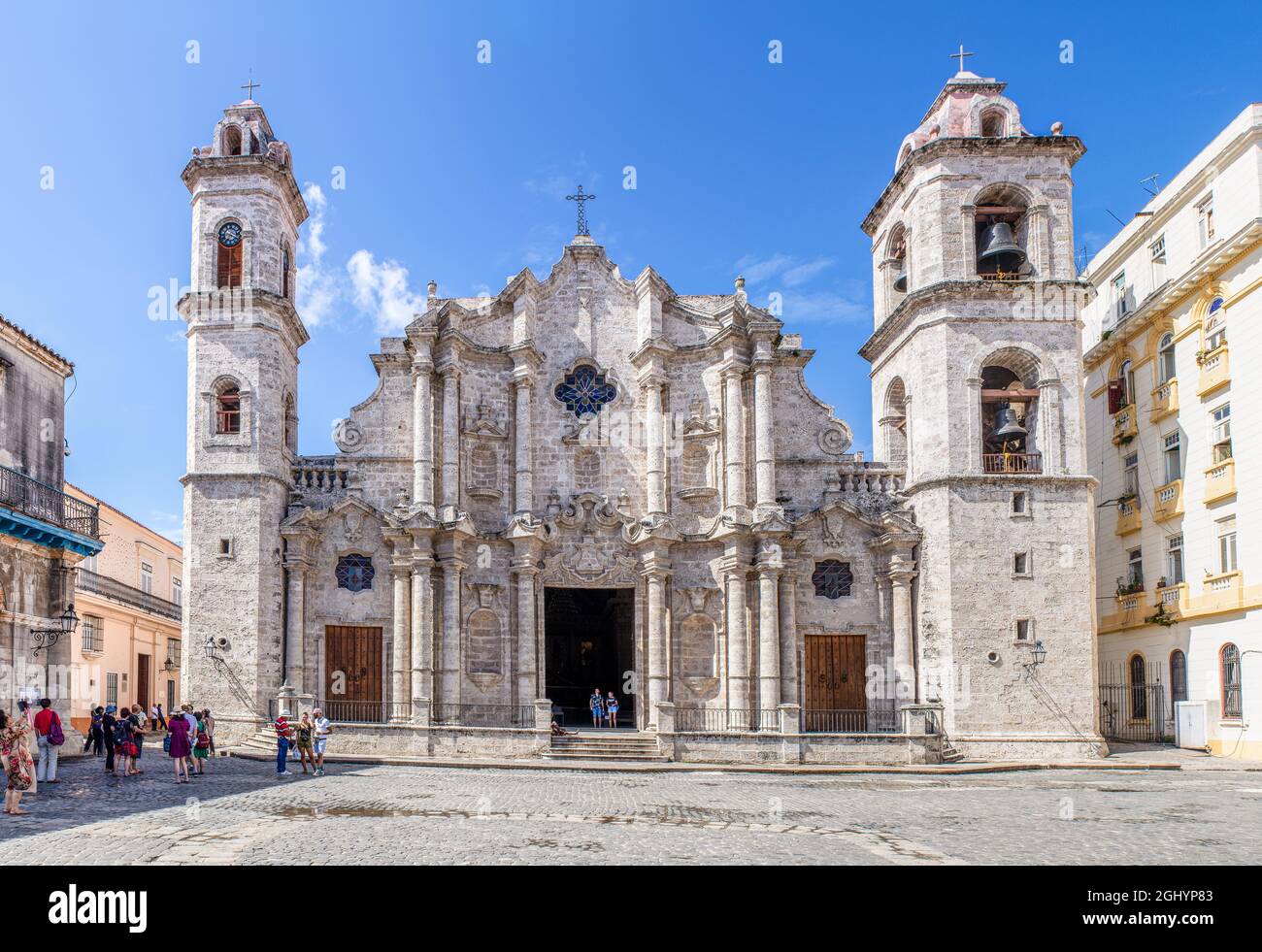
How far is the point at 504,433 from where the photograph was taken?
29547 mm

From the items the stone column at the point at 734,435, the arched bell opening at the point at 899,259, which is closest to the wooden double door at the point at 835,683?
the stone column at the point at 734,435

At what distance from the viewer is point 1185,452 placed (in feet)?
96.7

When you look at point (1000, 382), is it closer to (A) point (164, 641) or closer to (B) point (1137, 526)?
(B) point (1137, 526)

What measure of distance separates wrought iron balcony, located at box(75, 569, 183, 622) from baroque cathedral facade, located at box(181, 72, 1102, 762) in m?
9.21

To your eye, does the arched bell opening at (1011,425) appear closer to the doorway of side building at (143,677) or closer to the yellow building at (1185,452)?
the yellow building at (1185,452)

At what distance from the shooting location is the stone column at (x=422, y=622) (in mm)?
27078

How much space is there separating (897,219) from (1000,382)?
538cm

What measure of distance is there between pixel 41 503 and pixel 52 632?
116 inches

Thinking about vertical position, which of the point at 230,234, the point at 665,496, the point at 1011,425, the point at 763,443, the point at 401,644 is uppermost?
the point at 230,234

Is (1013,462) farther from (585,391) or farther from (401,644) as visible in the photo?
(401,644)

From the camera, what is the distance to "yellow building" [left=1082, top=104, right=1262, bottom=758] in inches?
1040

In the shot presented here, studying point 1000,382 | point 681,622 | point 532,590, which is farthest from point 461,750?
point 1000,382

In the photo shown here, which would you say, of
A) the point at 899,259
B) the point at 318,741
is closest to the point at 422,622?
the point at 318,741

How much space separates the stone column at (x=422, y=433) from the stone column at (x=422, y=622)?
1.34 m
